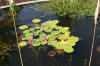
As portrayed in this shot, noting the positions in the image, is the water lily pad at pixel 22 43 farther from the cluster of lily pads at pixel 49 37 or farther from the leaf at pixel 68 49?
the leaf at pixel 68 49

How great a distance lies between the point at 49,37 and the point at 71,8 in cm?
216

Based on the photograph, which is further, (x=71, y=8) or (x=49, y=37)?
(x=71, y=8)

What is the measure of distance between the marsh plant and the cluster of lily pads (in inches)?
44.4

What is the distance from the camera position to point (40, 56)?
11.4 ft

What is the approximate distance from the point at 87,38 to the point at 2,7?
14.1ft

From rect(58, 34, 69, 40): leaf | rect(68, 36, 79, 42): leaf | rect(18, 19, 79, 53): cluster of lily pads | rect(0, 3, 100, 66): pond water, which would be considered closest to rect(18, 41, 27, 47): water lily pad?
rect(18, 19, 79, 53): cluster of lily pads

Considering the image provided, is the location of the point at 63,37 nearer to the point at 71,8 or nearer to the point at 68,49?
the point at 68,49

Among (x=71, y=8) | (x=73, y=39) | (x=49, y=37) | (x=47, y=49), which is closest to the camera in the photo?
(x=47, y=49)

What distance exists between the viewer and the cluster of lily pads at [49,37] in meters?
3.74

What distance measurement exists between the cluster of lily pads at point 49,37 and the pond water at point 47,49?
0.58ft

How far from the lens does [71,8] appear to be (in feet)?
18.4

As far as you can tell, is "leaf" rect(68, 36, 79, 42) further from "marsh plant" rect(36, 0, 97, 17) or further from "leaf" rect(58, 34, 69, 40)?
"marsh plant" rect(36, 0, 97, 17)

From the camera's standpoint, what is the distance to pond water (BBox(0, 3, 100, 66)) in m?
3.27

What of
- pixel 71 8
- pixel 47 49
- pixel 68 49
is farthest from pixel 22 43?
pixel 71 8
